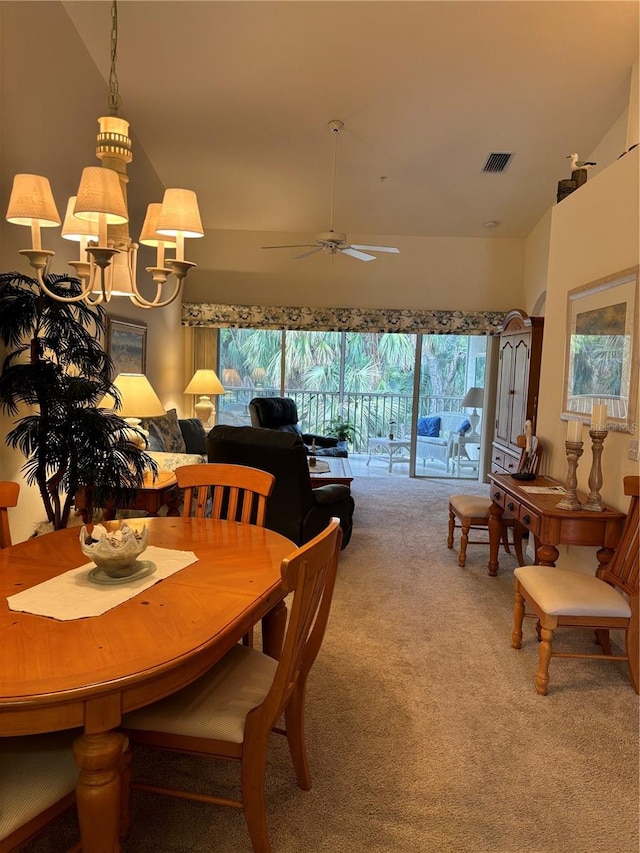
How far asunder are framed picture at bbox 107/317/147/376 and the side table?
1571 mm

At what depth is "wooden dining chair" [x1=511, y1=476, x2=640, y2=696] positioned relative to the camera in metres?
2.44

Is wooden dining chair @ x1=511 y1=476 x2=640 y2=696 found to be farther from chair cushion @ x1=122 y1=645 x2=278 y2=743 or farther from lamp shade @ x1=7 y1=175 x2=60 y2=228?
lamp shade @ x1=7 y1=175 x2=60 y2=228

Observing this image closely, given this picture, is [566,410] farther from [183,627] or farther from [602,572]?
[183,627]

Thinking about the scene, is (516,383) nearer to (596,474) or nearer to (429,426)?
(429,426)

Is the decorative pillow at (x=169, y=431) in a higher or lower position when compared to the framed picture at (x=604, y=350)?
lower

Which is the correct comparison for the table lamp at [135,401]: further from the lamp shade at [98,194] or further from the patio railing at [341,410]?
the patio railing at [341,410]

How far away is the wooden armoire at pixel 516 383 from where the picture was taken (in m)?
4.97

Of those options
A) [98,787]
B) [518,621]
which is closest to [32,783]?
[98,787]

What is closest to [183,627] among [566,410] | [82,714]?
[82,714]

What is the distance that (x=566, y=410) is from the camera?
359 centimetres

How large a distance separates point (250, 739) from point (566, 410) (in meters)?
2.93

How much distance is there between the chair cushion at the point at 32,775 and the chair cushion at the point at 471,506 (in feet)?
10.3

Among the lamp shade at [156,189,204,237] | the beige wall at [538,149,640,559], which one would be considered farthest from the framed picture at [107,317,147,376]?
the beige wall at [538,149,640,559]

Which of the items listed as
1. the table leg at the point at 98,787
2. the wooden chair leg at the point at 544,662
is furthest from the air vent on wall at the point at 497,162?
the table leg at the point at 98,787
